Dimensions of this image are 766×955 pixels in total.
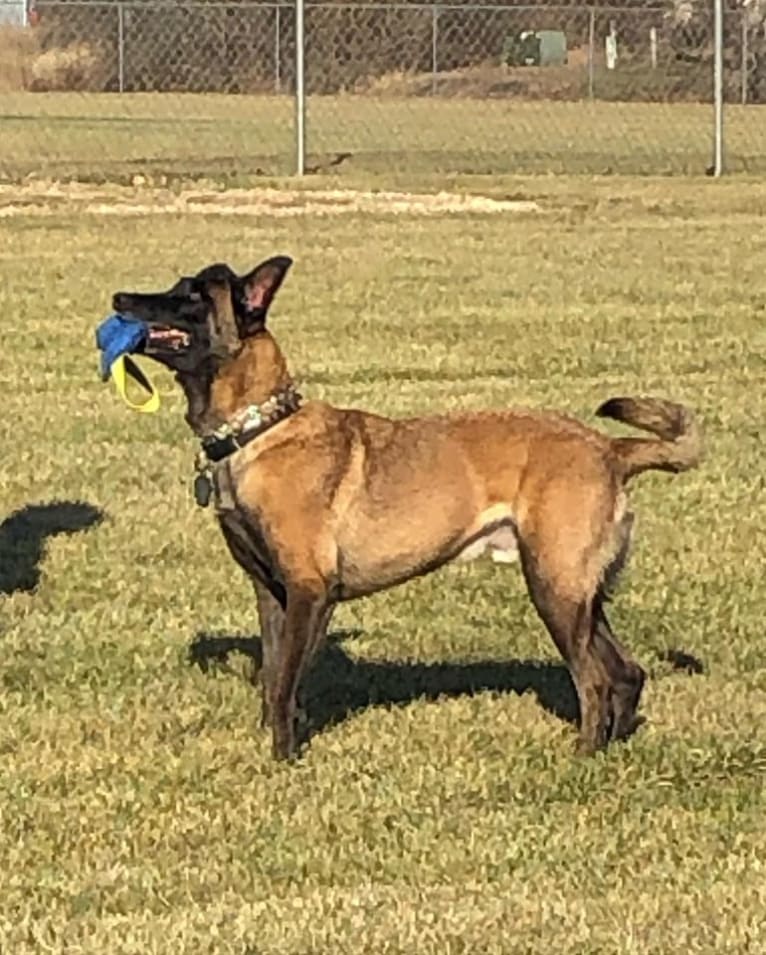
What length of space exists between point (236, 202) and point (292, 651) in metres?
16.5

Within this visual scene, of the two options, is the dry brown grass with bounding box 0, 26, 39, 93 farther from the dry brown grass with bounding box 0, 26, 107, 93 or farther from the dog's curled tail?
the dog's curled tail

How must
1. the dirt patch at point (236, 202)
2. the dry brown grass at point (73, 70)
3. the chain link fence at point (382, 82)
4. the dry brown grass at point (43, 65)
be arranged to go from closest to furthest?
1. the dirt patch at point (236, 202)
2. the chain link fence at point (382, 82)
3. the dry brown grass at point (73, 70)
4. the dry brown grass at point (43, 65)

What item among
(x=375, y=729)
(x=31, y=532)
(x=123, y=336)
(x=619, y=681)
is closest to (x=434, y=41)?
(x=31, y=532)

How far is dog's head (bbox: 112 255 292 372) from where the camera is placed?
6.07 m

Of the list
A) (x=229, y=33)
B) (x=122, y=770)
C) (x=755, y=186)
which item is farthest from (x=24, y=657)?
(x=229, y=33)

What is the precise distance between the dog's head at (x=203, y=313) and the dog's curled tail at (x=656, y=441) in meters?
0.92

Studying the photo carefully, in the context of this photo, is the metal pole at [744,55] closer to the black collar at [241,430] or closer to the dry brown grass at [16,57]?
the dry brown grass at [16,57]

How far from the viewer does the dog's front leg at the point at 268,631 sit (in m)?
6.31

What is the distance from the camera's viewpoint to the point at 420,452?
20.4ft

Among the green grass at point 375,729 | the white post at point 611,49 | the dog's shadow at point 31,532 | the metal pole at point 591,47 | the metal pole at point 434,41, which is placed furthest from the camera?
the white post at point 611,49

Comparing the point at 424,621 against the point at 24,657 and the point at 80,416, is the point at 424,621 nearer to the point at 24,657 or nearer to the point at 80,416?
the point at 24,657

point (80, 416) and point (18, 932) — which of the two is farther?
point (80, 416)

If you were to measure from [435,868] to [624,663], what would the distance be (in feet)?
3.87

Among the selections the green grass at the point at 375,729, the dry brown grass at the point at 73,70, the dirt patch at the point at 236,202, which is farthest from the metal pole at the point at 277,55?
the green grass at the point at 375,729
